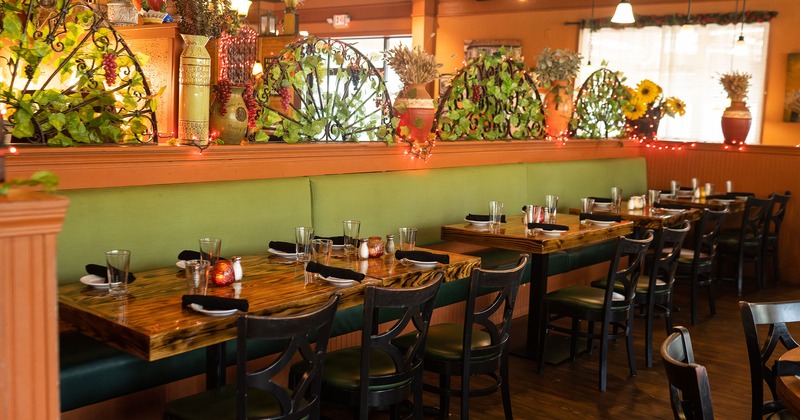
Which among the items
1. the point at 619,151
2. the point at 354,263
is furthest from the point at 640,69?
the point at 354,263

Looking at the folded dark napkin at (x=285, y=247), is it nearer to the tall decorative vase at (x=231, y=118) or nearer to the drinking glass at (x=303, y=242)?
the drinking glass at (x=303, y=242)

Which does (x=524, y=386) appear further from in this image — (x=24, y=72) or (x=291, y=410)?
(x=24, y=72)

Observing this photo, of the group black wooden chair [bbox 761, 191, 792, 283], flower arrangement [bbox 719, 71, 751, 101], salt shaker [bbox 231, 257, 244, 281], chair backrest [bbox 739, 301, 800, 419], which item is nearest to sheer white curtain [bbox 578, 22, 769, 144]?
flower arrangement [bbox 719, 71, 751, 101]

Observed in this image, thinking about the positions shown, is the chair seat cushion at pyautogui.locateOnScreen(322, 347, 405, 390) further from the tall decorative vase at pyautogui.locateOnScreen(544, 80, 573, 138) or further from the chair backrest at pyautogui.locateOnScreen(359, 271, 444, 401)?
the tall decorative vase at pyautogui.locateOnScreen(544, 80, 573, 138)

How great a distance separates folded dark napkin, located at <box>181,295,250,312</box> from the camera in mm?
2773

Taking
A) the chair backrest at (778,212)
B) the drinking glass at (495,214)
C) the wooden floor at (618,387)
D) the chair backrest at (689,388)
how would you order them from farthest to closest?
1. the chair backrest at (778,212)
2. the drinking glass at (495,214)
3. the wooden floor at (618,387)
4. the chair backrest at (689,388)

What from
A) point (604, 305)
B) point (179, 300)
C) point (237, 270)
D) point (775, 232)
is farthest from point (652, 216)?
point (179, 300)

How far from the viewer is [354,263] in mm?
3758

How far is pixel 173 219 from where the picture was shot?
3.93 metres

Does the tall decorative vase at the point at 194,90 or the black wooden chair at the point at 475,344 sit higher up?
the tall decorative vase at the point at 194,90

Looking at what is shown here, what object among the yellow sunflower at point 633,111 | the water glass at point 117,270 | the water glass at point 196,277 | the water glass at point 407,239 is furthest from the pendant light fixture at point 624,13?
the water glass at point 117,270

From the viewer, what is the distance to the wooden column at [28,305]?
1.76 meters

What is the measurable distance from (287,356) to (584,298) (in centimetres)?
262

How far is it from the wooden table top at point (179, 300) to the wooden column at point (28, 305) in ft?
2.18
